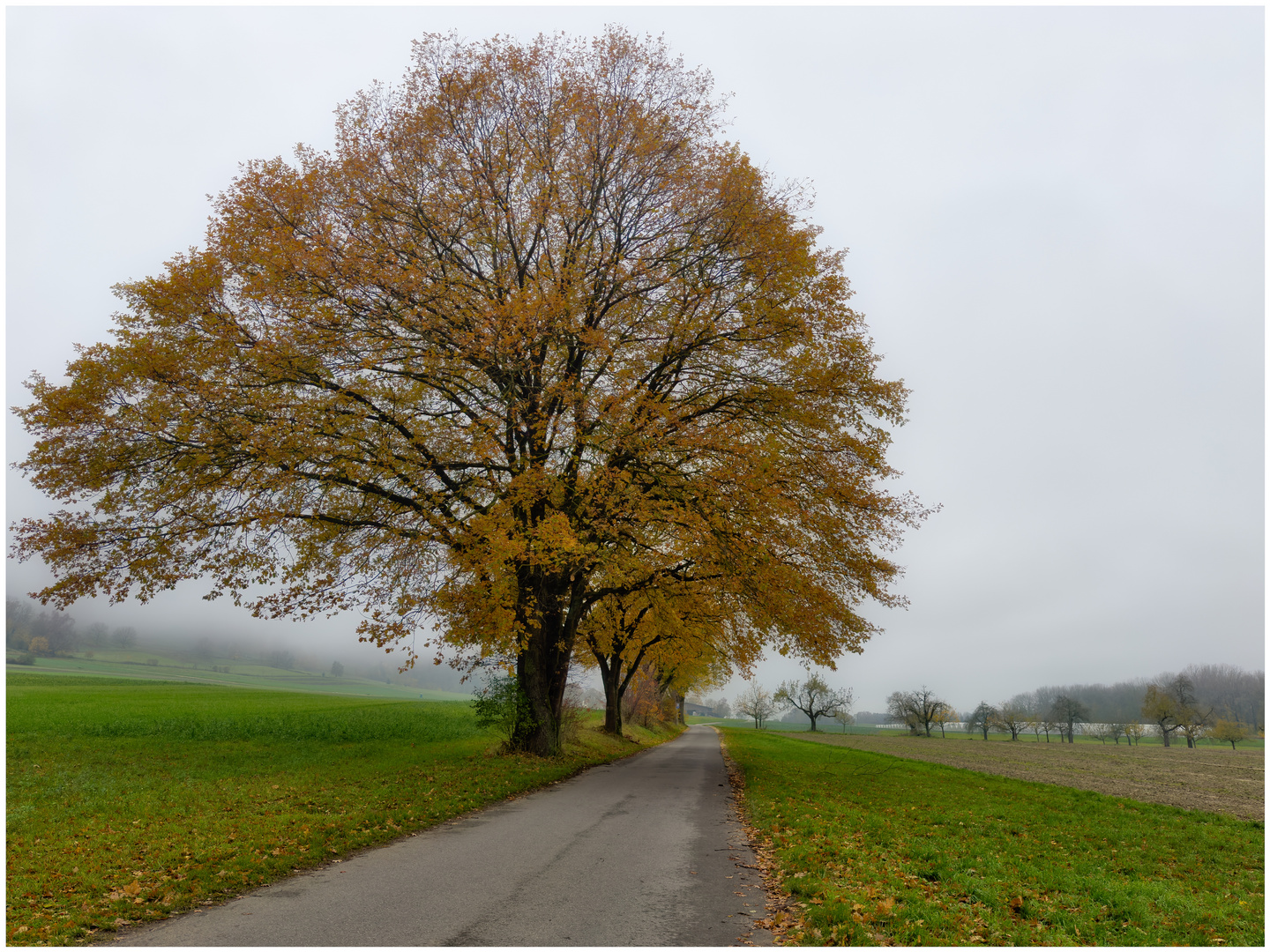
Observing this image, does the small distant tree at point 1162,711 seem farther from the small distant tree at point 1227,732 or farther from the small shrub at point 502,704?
the small shrub at point 502,704

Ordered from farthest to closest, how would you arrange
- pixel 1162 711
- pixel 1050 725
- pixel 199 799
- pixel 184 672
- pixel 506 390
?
pixel 184 672 < pixel 1050 725 < pixel 1162 711 < pixel 506 390 < pixel 199 799

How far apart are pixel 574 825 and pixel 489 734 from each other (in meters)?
14.4

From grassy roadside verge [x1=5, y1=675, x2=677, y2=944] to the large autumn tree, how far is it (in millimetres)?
3218

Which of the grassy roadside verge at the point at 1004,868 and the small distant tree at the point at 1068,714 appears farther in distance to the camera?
the small distant tree at the point at 1068,714

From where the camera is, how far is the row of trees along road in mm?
86562

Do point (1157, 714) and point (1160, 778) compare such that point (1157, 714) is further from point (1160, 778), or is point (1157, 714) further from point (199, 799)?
point (199, 799)

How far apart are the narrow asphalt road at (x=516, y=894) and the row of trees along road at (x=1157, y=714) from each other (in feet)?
340

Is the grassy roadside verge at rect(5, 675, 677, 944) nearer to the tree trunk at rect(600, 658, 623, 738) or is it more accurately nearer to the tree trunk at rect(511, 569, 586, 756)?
the tree trunk at rect(511, 569, 586, 756)

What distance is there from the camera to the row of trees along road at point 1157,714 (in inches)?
3408

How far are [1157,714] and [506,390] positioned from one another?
4120 inches

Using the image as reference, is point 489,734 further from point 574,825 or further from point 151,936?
point 151,936

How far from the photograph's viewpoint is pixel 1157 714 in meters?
86.8

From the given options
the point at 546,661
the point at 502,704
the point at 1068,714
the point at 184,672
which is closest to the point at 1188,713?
the point at 1068,714

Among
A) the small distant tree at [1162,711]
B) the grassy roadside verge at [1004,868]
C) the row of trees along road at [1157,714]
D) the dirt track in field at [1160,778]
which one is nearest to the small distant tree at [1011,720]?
the row of trees along road at [1157,714]
